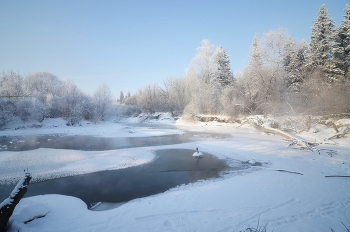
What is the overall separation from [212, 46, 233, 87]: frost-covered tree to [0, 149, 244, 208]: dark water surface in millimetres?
28887

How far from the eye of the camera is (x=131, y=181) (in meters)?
7.69

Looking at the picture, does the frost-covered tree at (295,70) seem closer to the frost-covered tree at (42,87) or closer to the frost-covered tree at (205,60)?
the frost-covered tree at (205,60)

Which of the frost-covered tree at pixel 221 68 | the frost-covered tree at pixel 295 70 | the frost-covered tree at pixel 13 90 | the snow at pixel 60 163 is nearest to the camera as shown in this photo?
the snow at pixel 60 163

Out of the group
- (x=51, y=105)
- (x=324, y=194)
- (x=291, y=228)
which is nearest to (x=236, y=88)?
(x=324, y=194)

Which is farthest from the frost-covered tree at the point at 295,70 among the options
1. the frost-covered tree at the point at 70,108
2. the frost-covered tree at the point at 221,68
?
the frost-covered tree at the point at 70,108

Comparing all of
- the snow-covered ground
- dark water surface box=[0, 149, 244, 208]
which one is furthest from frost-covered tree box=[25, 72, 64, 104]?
dark water surface box=[0, 149, 244, 208]

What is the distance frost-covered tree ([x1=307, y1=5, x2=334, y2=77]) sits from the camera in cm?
2219

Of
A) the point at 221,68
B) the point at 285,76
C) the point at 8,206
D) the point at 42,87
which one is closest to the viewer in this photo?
the point at 8,206

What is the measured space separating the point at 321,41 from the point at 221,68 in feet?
57.4

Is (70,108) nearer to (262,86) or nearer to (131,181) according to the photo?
(131,181)

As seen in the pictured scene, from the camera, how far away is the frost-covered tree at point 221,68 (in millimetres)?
36153

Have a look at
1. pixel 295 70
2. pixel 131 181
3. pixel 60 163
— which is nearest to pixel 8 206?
pixel 131 181

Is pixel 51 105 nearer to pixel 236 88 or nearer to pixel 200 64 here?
pixel 200 64

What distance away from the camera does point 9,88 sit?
3297 centimetres
